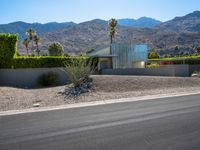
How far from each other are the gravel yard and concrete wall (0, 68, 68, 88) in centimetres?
482

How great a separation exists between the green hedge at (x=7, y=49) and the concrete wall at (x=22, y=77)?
2.83 feet

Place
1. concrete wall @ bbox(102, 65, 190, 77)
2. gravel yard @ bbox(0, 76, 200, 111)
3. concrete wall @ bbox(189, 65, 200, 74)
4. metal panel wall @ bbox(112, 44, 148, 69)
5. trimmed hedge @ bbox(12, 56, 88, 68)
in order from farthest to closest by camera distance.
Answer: metal panel wall @ bbox(112, 44, 148, 69) < concrete wall @ bbox(189, 65, 200, 74) < concrete wall @ bbox(102, 65, 190, 77) < trimmed hedge @ bbox(12, 56, 88, 68) < gravel yard @ bbox(0, 76, 200, 111)

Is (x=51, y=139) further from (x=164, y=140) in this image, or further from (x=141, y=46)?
(x=141, y=46)

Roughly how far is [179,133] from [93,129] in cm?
250

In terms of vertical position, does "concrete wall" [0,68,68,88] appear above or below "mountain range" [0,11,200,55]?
below

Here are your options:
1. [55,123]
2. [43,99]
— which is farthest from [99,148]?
[43,99]

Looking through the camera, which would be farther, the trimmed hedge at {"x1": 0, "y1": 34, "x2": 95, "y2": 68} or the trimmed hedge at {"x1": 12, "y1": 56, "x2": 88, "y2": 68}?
the trimmed hedge at {"x1": 12, "y1": 56, "x2": 88, "y2": 68}

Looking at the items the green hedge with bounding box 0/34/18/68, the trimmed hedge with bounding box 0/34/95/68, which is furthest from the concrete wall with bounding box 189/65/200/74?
the green hedge with bounding box 0/34/18/68

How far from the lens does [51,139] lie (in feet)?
24.4

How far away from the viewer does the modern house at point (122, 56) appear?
44.5 metres

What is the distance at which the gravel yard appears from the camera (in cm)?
1575

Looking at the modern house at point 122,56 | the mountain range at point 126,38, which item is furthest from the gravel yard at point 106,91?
the mountain range at point 126,38

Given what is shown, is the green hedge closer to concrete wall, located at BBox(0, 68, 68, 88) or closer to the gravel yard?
concrete wall, located at BBox(0, 68, 68, 88)

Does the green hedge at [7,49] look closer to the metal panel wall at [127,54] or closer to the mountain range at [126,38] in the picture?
the metal panel wall at [127,54]
